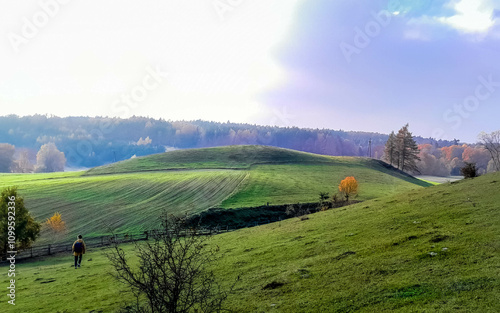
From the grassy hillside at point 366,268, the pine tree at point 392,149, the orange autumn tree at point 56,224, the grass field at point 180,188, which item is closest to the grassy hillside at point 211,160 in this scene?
the grass field at point 180,188

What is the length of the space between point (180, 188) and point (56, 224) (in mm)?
29763

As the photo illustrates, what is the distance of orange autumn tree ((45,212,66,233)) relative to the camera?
5447cm

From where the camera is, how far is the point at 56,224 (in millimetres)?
55188

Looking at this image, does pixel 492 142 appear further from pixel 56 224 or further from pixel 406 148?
pixel 56 224

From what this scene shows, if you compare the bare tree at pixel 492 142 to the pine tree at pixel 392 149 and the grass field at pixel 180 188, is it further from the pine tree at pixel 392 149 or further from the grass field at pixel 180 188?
the pine tree at pixel 392 149

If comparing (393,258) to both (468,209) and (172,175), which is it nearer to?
(468,209)

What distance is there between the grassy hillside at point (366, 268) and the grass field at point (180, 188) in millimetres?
32939

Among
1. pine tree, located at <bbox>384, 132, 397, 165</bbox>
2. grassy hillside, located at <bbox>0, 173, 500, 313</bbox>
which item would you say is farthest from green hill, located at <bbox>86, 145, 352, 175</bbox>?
grassy hillside, located at <bbox>0, 173, 500, 313</bbox>

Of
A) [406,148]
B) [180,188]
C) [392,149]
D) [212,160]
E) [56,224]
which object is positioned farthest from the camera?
[392,149]

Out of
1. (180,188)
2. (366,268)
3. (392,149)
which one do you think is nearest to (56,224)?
(180,188)

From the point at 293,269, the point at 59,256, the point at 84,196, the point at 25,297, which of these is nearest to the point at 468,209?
the point at 293,269

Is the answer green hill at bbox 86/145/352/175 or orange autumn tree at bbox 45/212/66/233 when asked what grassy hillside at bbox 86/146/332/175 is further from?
orange autumn tree at bbox 45/212/66/233

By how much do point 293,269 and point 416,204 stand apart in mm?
15164

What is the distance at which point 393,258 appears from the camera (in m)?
16.2
